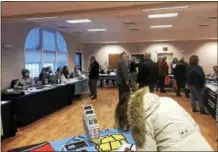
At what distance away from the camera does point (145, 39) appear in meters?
11.9

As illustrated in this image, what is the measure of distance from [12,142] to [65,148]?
2.16 metres

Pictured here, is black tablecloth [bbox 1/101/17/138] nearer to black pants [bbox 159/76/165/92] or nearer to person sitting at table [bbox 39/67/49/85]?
person sitting at table [bbox 39/67/49/85]

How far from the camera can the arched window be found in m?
7.46

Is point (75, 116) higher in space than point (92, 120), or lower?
lower

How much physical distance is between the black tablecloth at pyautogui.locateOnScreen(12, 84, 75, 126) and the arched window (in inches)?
73.3

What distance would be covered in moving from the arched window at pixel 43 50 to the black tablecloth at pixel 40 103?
6.11 feet

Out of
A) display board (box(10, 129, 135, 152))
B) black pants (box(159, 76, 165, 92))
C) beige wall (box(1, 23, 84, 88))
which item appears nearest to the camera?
display board (box(10, 129, 135, 152))

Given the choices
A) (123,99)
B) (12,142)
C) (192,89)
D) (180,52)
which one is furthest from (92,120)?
(180,52)

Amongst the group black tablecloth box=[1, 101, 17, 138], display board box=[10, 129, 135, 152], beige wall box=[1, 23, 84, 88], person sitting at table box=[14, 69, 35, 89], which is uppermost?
beige wall box=[1, 23, 84, 88]

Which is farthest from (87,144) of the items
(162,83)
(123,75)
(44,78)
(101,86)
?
(101,86)

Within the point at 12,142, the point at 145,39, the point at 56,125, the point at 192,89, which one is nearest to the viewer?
the point at 12,142

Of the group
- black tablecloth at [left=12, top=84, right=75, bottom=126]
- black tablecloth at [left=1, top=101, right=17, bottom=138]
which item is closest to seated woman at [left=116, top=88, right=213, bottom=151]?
black tablecloth at [left=1, top=101, right=17, bottom=138]

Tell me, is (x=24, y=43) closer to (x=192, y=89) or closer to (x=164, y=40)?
(x=192, y=89)

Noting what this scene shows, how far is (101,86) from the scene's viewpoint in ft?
36.7
